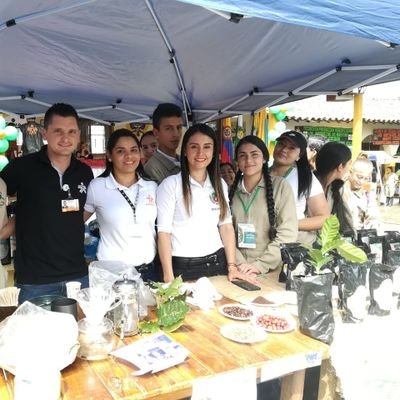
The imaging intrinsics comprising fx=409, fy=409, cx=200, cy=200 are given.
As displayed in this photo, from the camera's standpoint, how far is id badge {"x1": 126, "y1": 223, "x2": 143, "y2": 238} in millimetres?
2109

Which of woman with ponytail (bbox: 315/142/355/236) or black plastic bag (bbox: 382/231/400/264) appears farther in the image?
woman with ponytail (bbox: 315/142/355/236)

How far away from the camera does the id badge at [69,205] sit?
87.7 inches

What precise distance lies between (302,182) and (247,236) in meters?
0.65

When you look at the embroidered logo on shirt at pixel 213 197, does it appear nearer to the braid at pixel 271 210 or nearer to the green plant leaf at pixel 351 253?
the braid at pixel 271 210

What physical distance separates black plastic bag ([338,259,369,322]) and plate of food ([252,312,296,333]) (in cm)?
24

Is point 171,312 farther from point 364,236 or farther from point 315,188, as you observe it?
point 315,188

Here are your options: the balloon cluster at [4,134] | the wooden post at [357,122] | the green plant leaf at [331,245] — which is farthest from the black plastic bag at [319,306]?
A: the wooden post at [357,122]

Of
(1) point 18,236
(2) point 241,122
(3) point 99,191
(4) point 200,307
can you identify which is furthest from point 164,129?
(2) point 241,122

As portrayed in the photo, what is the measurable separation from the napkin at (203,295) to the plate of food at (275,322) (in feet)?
0.78

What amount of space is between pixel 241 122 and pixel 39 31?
493cm

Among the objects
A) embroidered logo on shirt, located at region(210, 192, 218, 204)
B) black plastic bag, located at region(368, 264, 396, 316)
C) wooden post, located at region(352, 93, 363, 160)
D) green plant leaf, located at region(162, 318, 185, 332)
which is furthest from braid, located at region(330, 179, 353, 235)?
wooden post, located at region(352, 93, 363, 160)

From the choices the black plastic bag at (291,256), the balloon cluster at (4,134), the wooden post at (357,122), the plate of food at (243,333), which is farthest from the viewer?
the wooden post at (357,122)

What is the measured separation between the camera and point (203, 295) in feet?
5.96

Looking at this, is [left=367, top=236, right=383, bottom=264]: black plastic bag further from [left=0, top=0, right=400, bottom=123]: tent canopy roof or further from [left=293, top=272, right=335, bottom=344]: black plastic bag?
[left=0, top=0, right=400, bottom=123]: tent canopy roof
